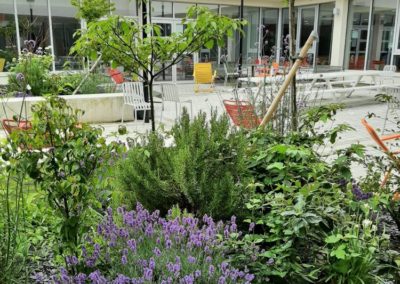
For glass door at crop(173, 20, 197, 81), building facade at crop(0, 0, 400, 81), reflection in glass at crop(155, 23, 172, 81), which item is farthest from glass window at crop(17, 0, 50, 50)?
glass door at crop(173, 20, 197, 81)

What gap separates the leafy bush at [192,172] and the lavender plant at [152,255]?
31 centimetres

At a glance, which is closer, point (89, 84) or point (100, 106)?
point (100, 106)

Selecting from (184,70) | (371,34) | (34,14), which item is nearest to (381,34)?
(371,34)

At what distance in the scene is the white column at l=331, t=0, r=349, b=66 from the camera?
1551 centimetres

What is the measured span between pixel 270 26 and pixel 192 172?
16.9 metres

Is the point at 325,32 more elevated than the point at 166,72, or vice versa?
the point at 325,32

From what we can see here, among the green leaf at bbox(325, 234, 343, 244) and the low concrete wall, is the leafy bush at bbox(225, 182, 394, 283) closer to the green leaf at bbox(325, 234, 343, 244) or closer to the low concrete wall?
the green leaf at bbox(325, 234, 343, 244)

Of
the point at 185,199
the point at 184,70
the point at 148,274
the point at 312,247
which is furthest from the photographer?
the point at 184,70

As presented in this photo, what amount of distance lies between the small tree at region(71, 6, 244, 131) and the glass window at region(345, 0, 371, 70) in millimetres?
13237

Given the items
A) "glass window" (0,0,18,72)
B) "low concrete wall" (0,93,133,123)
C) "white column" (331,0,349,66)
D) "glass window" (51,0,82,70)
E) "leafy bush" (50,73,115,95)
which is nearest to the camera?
"low concrete wall" (0,93,133,123)

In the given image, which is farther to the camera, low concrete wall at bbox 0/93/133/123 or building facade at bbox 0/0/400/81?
building facade at bbox 0/0/400/81

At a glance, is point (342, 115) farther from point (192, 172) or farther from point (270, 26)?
point (270, 26)

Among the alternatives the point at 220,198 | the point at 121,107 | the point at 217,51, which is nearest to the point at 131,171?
the point at 220,198

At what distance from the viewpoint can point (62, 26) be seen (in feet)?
47.2
